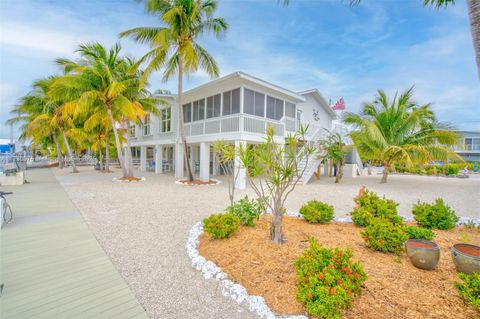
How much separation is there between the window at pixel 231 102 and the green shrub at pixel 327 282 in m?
11.1

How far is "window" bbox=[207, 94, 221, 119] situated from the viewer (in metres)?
14.5

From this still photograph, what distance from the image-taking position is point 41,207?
7.42 metres

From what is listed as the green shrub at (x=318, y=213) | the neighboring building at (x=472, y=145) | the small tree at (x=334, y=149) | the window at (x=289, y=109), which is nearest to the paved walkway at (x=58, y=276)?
the green shrub at (x=318, y=213)

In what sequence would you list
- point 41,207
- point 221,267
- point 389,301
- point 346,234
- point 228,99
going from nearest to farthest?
1. point 389,301
2. point 221,267
3. point 346,234
4. point 41,207
5. point 228,99

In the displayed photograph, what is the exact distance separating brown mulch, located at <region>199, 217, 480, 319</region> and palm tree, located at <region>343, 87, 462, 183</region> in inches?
371

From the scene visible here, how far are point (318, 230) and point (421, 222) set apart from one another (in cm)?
252

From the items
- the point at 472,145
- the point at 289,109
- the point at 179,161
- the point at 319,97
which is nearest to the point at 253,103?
the point at 289,109

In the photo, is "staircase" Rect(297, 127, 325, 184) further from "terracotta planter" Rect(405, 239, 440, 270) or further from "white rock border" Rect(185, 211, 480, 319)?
"white rock border" Rect(185, 211, 480, 319)

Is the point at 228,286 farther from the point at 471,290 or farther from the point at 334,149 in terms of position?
the point at 334,149

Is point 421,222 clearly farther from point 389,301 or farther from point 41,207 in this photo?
point 41,207

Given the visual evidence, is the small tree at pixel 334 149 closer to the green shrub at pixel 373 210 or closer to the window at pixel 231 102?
the window at pixel 231 102

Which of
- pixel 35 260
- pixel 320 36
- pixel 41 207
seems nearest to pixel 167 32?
pixel 320 36

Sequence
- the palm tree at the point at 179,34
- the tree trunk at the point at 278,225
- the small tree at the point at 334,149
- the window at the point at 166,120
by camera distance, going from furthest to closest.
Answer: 1. the window at the point at 166,120
2. the small tree at the point at 334,149
3. the palm tree at the point at 179,34
4. the tree trunk at the point at 278,225

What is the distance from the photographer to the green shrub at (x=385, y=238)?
3682mm
